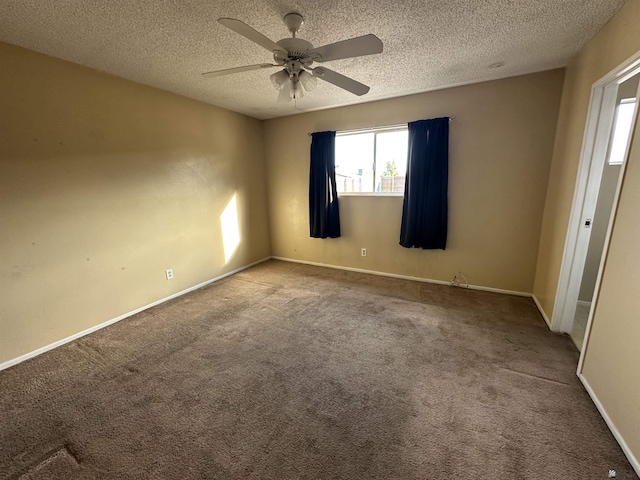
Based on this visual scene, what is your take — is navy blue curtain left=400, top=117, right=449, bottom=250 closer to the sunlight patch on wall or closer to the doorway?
the doorway

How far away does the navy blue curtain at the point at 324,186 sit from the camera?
383cm

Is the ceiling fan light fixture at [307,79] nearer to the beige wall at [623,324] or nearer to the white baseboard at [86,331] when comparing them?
the beige wall at [623,324]

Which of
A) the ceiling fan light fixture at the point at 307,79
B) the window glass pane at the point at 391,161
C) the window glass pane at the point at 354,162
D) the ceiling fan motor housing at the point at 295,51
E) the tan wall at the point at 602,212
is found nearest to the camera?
the ceiling fan motor housing at the point at 295,51

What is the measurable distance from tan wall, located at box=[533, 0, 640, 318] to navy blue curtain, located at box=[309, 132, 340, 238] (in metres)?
2.46

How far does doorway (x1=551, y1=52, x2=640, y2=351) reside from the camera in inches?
71.6

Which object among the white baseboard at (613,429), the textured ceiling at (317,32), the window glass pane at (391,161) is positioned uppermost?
the textured ceiling at (317,32)

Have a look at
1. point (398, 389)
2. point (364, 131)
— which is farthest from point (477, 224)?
point (398, 389)

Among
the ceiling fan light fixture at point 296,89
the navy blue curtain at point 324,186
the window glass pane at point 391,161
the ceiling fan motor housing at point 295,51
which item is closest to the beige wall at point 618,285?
the window glass pane at point 391,161

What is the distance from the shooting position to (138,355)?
217 centimetres

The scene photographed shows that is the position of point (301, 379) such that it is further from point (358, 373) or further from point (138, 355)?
point (138, 355)

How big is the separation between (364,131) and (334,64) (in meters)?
1.37

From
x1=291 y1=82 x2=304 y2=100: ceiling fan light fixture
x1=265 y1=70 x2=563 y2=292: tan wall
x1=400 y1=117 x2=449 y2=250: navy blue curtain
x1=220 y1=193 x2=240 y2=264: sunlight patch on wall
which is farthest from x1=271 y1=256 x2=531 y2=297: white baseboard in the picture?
x1=291 y1=82 x2=304 y2=100: ceiling fan light fixture

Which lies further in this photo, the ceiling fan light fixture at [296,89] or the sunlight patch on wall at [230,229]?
the sunlight patch on wall at [230,229]

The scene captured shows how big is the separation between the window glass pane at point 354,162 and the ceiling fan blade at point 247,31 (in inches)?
94.1
